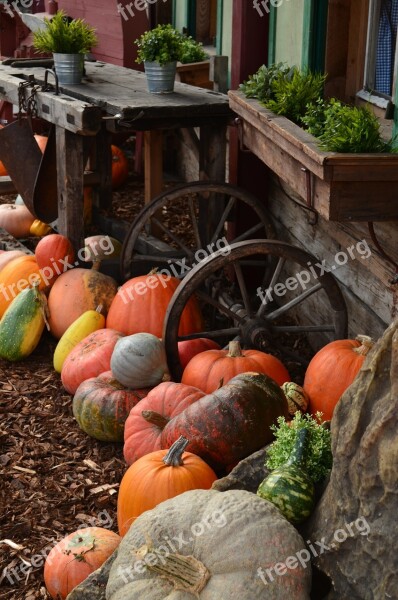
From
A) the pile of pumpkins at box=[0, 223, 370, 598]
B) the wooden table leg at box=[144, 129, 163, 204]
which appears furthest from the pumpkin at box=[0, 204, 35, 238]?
the wooden table leg at box=[144, 129, 163, 204]

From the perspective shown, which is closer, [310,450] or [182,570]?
[182,570]

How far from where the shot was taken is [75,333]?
5562 mm

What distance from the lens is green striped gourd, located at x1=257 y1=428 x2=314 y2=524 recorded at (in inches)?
115

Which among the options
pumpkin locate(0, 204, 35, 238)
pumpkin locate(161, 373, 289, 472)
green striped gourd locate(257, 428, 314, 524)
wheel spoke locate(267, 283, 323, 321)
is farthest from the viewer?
pumpkin locate(0, 204, 35, 238)

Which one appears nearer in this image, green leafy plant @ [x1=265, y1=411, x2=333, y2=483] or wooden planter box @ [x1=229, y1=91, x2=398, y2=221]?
green leafy plant @ [x1=265, y1=411, x2=333, y2=483]

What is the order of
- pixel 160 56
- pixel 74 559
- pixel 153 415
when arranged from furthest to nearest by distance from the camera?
1. pixel 160 56
2. pixel 153 415
3. pixel 74 559

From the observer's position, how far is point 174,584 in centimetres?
270

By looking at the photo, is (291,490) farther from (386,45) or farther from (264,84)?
(264,84)

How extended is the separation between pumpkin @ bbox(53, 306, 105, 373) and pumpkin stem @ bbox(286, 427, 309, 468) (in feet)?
8.32

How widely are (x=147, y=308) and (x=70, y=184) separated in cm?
116

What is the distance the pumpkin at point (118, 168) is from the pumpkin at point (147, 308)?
373 cm

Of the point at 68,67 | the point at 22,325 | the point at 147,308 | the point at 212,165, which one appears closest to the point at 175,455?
the point at 147,308

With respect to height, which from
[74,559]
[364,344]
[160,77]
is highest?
[160,77]

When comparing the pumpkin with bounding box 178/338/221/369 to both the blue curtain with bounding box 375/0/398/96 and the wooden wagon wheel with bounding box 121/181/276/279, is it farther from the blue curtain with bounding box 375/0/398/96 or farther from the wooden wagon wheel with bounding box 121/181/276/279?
the blue curtain with bounding box 375/0/398/96
